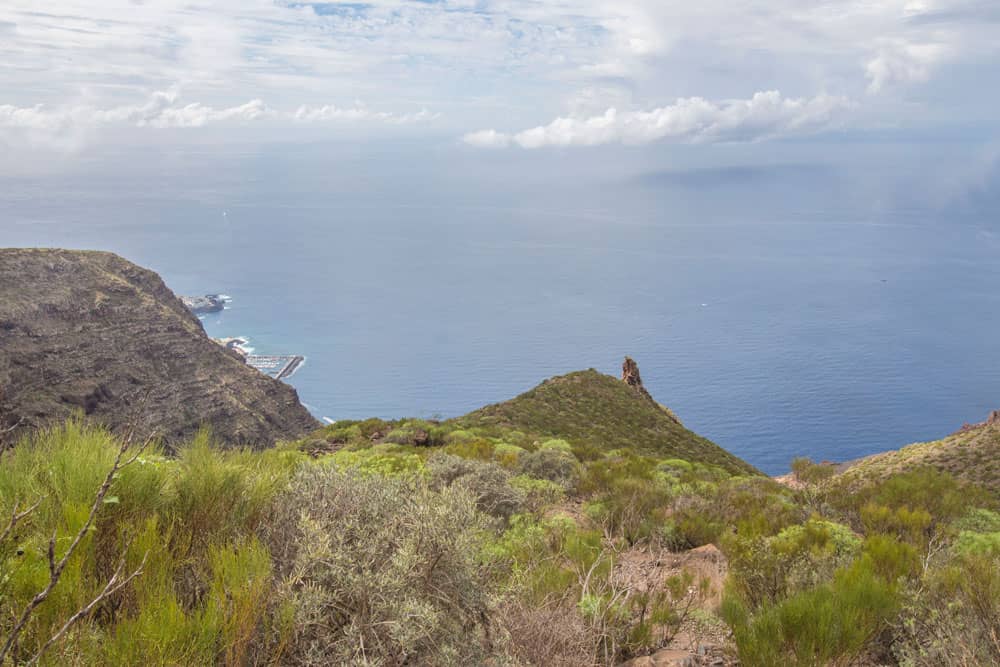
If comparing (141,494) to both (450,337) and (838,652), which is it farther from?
(450,337)

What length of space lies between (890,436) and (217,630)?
3241 inches

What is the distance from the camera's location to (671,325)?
359ft

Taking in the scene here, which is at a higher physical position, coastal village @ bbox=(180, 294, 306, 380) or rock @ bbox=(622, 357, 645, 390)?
rock @ bbox=(622, 357, 645, 390)

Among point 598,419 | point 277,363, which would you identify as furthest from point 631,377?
point 277,363

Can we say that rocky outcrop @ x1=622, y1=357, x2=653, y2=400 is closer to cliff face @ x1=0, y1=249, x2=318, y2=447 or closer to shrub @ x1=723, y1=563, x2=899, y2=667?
cliff face @ x1=0, y1=249, x2=318, y2=447

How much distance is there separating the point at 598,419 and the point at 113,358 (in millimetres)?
46786

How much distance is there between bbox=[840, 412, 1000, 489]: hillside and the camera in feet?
52.4

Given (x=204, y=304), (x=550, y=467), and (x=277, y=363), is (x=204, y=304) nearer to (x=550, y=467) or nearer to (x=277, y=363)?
(x=277, y=363)

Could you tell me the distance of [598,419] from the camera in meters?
26.6

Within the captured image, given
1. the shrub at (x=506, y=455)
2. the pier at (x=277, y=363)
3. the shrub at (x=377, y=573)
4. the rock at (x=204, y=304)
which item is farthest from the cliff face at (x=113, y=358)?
the rock at (x=204, y=304)

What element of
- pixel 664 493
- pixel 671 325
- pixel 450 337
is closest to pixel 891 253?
pixel 671 325

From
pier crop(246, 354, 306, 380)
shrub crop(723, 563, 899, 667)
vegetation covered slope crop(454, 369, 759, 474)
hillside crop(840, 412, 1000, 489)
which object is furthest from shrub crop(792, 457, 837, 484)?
pier crop(246, 354, 306, 380)

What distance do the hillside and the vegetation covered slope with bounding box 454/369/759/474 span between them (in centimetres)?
544

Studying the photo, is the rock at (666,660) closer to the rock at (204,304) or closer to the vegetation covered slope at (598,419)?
the vegetation covered slope at (598,419)
